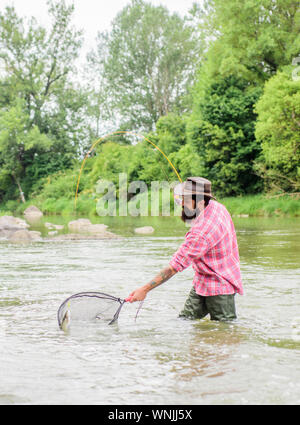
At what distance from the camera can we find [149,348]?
426 centimetres

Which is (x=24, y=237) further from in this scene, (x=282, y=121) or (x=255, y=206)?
(x=255, y=206)

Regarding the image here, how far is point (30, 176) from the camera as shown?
46406 mm

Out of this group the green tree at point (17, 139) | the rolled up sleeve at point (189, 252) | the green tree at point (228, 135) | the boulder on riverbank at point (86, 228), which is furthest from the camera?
the green tree at point (17, 139)

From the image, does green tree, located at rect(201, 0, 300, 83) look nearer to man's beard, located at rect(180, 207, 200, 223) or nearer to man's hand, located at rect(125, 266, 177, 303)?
man's beard, located at rect(180, 207, 200, 223)

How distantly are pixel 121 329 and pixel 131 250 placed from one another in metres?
6.91

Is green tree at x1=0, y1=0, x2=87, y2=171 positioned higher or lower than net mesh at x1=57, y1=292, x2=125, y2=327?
higher

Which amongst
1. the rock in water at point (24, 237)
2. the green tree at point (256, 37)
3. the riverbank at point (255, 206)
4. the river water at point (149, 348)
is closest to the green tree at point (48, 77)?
the riverbank at point (255, 206)

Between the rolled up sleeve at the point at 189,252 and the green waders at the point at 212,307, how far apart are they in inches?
20.0

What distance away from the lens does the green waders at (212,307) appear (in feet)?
15.6

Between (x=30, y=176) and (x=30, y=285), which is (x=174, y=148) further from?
(x=30, y=285)

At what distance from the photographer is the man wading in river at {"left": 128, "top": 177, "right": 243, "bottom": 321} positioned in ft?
14.5

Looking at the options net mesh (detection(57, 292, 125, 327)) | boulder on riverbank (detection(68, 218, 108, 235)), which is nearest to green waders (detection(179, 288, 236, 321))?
net mesh (detection(57, 292, 125, 327))

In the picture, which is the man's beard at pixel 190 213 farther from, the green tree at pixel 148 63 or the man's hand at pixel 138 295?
the green tree at pixel 148 63

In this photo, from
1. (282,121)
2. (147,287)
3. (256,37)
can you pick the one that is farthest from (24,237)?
(256,37)
